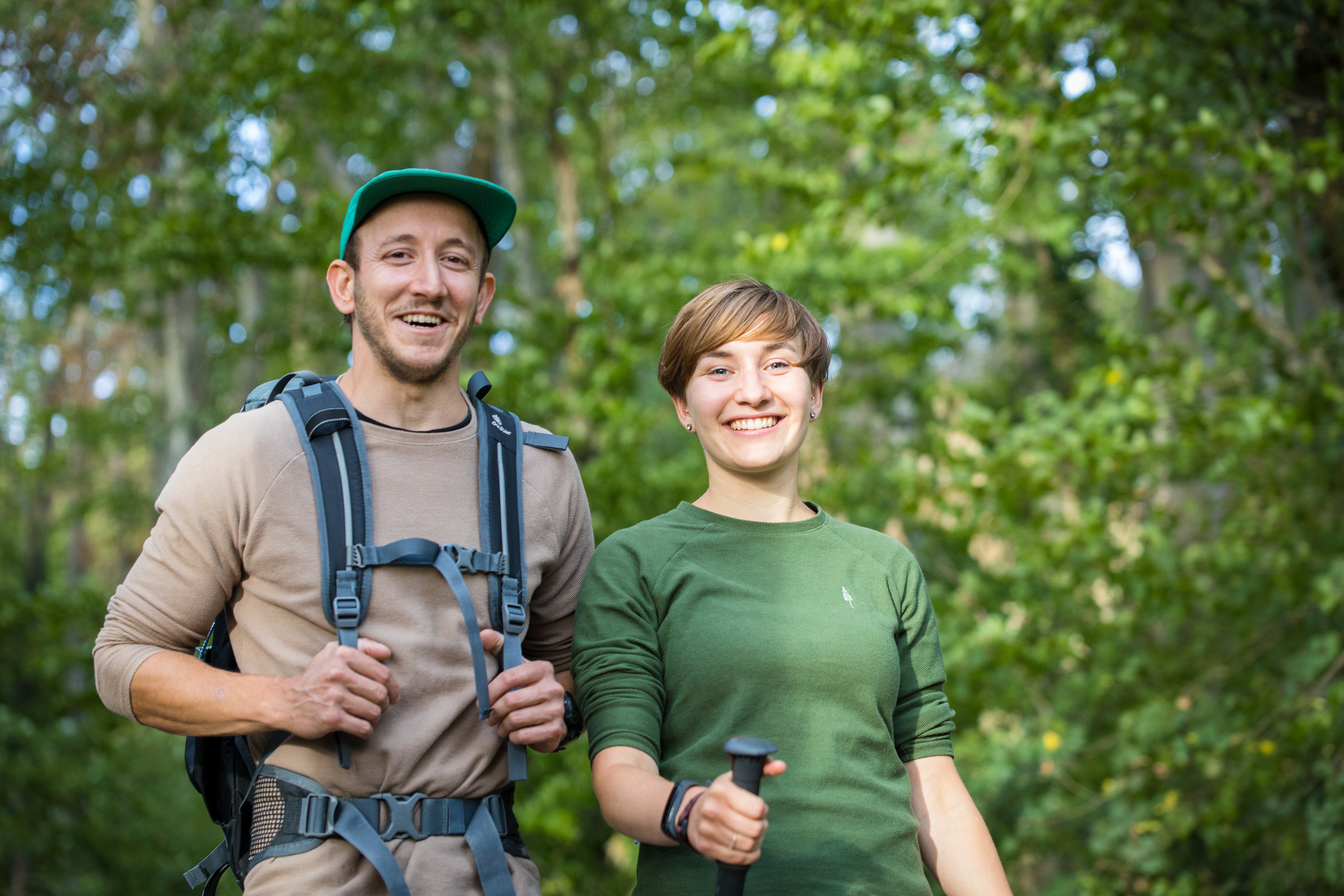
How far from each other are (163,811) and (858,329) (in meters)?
9.03

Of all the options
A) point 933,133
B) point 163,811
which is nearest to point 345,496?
point 933,133

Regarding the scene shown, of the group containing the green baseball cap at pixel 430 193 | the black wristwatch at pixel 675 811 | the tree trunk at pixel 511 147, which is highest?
the tree trunk at pixel 511 147

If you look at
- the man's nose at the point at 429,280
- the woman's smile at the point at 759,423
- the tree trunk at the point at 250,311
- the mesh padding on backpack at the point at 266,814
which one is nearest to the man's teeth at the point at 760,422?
the woman's smile at the point at 759,423

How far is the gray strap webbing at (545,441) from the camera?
8.30 feet

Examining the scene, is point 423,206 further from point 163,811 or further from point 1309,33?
point 163,811

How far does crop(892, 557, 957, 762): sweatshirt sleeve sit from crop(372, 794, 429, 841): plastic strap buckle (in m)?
0.96

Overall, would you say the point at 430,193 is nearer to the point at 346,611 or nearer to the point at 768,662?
the point at 346,611

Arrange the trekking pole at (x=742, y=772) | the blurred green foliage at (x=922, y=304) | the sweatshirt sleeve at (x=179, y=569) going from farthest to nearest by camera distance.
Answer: the blurred green foliage at (x=922, y=304) → the sweatshirt sleeve at (x=179, y=569) → the trekking pole at (x=742, y=772)

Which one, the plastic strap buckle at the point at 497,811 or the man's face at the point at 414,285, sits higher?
the man's face at the point at 414,285

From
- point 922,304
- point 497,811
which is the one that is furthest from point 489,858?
point 922,304

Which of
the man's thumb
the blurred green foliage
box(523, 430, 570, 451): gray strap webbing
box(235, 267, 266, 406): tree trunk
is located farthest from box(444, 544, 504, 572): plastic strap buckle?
box(235, 267, 266, 406): tree trunk

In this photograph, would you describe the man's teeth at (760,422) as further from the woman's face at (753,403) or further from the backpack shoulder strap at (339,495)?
the backpack shoulder strap at (339,495)

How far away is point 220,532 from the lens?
214 centimetres

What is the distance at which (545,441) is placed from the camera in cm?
255
